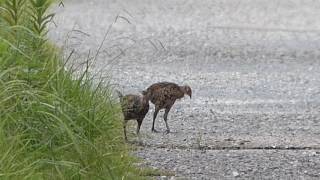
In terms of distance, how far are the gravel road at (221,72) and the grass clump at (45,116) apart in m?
0.49

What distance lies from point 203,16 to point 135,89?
15.1ft

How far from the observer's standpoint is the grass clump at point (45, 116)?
15.4ft

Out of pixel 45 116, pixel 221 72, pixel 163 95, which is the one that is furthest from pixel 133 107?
pixel 221 72

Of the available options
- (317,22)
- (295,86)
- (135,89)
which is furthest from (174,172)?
(317,22)

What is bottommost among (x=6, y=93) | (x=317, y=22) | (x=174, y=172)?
(x=174, y=172)

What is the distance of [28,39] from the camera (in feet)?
18.9

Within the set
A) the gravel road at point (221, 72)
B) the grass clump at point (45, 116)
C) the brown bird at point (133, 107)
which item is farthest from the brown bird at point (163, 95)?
the grass clump at point (45, 116)

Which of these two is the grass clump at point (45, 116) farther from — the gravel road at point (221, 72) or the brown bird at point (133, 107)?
the gravel road at point (221, 72)

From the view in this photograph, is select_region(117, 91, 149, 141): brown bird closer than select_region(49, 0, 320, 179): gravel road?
No

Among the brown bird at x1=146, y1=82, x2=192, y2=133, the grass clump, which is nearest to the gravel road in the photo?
the brown bird at x1=146, y1=82, x2=192, y2=133

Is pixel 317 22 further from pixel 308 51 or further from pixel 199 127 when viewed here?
pixel 199 127

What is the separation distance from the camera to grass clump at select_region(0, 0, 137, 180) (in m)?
4.68

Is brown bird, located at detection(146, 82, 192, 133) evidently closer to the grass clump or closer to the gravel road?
the gravel road

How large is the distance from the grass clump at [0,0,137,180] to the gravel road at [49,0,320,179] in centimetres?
49
